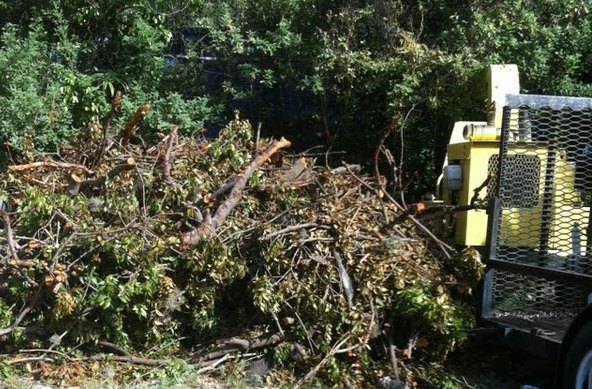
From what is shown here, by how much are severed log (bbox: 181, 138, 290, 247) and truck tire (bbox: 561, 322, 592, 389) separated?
2.78 m

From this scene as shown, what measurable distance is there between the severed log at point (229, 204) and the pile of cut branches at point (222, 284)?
2 cm

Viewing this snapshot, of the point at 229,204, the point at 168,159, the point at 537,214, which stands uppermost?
the point at 168,159

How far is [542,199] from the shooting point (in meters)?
5.93

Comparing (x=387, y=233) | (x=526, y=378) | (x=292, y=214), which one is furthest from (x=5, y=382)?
(x=526, y=378)

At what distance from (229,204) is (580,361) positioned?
305 centimetres

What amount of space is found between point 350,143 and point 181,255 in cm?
441

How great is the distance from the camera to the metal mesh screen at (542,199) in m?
5.64

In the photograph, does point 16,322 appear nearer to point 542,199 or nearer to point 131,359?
point 131,359

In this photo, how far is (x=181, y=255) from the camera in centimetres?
630

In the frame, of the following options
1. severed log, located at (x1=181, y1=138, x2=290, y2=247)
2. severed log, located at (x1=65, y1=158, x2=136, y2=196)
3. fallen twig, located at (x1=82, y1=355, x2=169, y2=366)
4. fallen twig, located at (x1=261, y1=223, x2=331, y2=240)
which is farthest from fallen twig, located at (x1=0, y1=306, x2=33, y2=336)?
fallen twig, located at (x1=261, y1=223, x2=331, y2=240)

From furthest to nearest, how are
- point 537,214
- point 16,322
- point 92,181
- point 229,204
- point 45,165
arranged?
point 45,165
point 92,181
point 229,204
point 16,322
point 537,214

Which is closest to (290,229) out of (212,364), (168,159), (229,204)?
(229,204)

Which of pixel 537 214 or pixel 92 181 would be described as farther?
pixel 92 181

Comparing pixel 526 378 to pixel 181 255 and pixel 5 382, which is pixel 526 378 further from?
pixel 5 382
